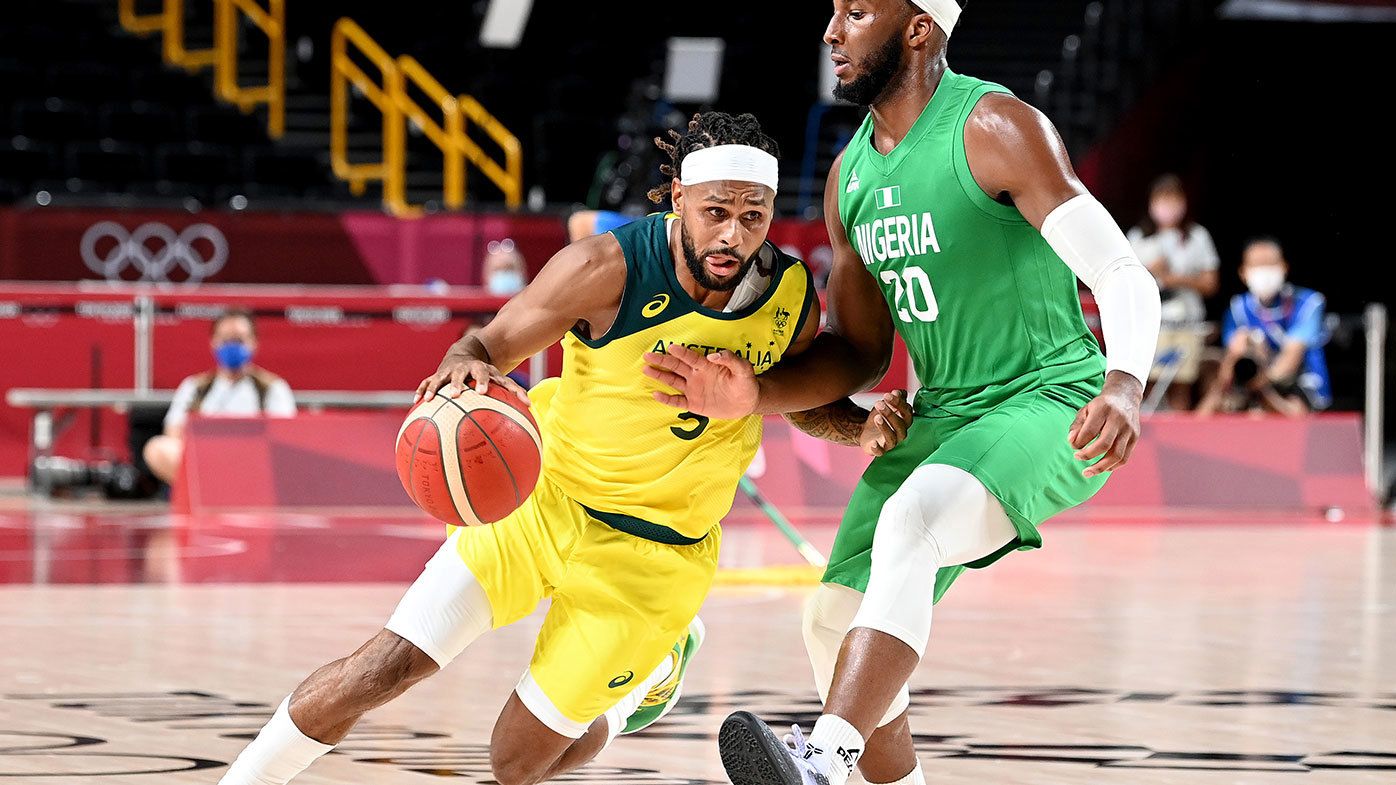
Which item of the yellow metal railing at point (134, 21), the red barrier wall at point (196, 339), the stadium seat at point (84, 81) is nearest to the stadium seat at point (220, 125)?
the stadium seat at point (84, 81)

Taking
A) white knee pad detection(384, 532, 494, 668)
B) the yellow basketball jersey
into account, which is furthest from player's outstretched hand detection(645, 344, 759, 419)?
white knee pad detection(384, 532, 494, 668)

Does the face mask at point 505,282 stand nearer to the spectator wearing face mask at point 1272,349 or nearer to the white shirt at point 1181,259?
the white shirt at point 1181,259

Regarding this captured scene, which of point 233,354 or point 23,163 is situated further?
point 23,163

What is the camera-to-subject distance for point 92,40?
64.3 ft

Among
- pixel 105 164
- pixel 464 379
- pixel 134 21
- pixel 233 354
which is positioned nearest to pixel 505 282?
pixel 233 354

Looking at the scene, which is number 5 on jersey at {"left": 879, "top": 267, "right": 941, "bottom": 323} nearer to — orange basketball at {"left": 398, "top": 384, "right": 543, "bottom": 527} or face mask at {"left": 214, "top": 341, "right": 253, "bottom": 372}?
orange basketball at {"left": 398, "top": 384, "right": 543, "bottom": 527}

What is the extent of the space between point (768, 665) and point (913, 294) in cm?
→ 284

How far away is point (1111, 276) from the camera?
4.12 metres

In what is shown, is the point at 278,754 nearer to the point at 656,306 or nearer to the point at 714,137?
the point at 656,306

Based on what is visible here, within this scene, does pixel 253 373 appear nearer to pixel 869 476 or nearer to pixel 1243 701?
pixel 1243 701

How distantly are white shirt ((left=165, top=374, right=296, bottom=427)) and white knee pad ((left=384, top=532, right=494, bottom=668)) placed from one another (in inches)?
346

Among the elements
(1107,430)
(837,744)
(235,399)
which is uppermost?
(1107,430)

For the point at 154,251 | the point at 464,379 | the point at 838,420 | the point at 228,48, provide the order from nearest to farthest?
the point at 464,379, the point at 838,420, the point at 154,251, the point at 228,48

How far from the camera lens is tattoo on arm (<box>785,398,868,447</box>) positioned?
476 centimetres
